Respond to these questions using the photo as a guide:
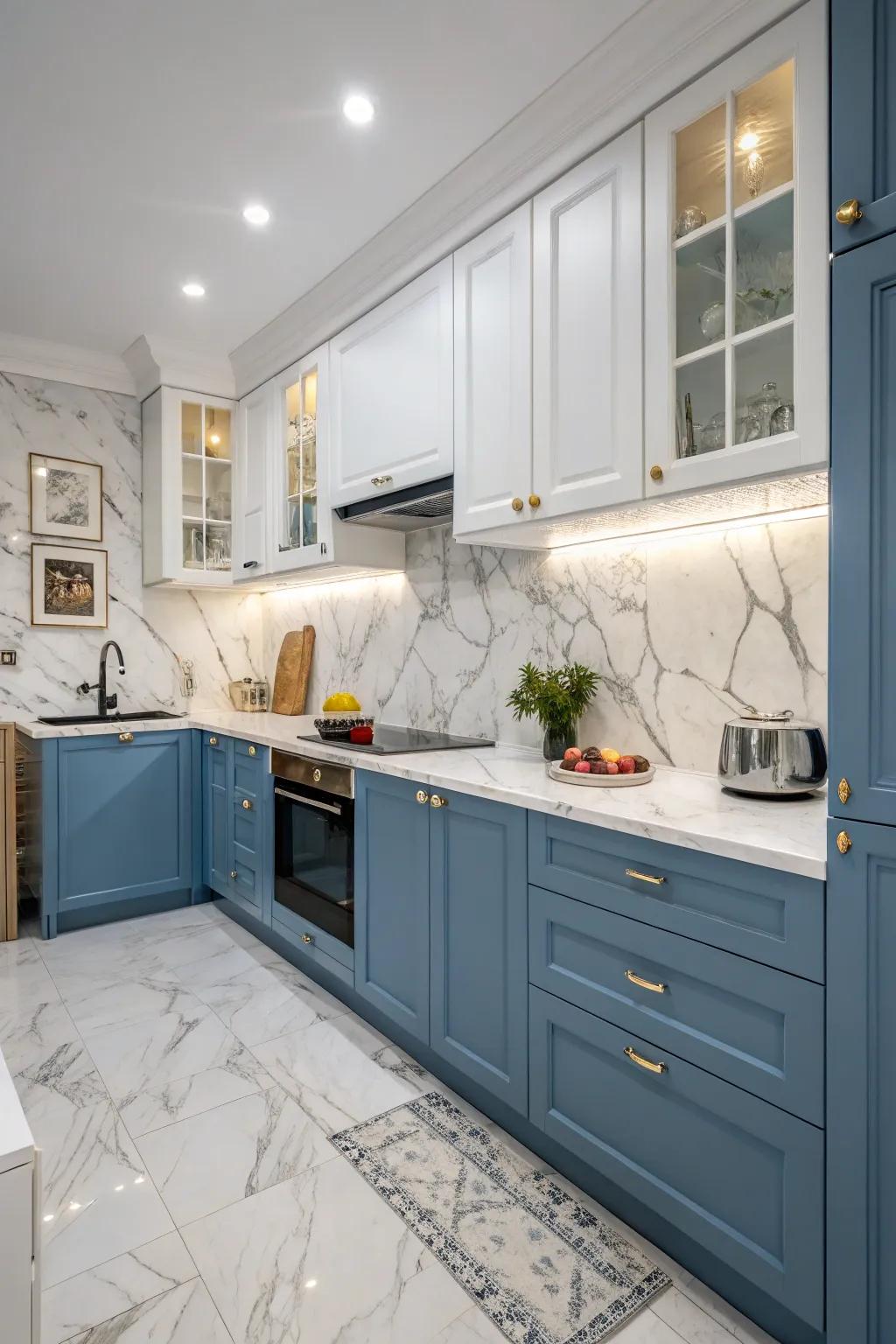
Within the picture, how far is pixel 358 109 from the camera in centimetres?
206

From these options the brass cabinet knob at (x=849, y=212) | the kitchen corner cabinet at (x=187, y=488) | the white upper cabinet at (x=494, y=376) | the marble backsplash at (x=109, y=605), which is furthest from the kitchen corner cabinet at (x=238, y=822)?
the brass cabinet knob at (x=849, y=212)

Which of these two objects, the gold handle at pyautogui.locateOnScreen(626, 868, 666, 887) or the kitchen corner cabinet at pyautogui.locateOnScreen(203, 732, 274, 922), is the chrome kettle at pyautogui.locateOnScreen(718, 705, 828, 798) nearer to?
the gold handle at pyautogui.locateOnScreen(626, 868, 666, 887)

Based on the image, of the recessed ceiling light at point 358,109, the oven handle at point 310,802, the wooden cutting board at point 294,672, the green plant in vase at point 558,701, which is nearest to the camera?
the recessed ceiling light at point 358,109

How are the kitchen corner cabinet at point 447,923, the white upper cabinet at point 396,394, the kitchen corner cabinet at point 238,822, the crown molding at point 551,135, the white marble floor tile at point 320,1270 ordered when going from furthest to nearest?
the kitchen corner cabinet at point 238,822, the white upper cabinet at point 396,394, the kitchen corner cabinet at point 447,923, the crown molding at point 551,135, the white marble floor tile at point 320,1270

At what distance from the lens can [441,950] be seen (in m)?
2.15

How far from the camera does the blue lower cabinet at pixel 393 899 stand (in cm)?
222

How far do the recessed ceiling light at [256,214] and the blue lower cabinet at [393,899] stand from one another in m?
1.89

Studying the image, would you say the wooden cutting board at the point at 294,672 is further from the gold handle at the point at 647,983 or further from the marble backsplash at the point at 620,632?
the gold handle at the point at 647,983

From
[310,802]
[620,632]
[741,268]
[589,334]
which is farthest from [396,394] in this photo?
[310,802]

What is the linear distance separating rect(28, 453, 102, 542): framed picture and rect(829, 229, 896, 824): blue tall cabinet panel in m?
3.65

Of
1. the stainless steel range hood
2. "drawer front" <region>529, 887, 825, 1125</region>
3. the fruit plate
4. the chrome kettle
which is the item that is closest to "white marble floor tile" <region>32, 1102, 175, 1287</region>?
"drawer front" <region>529, 887, 825, 1125</region>

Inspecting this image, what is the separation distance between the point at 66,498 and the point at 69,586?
0.45m

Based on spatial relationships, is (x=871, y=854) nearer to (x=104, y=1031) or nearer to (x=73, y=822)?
(x=104, y=1031)

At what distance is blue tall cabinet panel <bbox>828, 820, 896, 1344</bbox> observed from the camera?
119 centimetres
